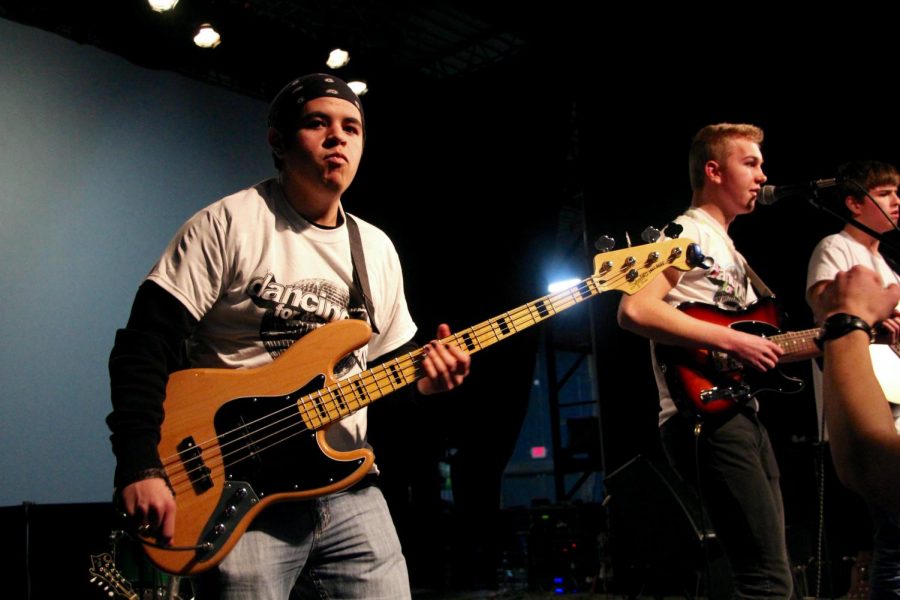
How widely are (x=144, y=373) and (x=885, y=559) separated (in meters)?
2.62

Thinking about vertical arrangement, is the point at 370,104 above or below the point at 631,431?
above

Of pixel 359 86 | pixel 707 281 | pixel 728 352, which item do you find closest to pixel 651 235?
pixel 707 281

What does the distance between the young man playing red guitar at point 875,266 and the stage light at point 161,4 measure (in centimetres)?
536

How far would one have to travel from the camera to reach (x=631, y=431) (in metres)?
7.55

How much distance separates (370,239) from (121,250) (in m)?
5.03

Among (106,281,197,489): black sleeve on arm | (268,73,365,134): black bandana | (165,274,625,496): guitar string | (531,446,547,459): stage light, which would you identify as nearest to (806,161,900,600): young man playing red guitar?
(165,274,625,496): guitar string

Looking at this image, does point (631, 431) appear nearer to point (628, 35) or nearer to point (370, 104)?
point (628, 35)

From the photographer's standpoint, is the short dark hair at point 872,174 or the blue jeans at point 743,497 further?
the short dark hair at point 872,174

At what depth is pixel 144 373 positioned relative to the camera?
1.89m

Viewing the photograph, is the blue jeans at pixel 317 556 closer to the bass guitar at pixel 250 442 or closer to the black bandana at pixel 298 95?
the bass guitar at pixel 250 442

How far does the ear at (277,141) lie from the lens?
243 centimetres

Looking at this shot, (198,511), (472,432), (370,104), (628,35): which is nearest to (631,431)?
(472,432)

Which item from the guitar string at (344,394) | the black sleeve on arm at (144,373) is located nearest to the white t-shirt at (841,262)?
the guitar string at (344,394)

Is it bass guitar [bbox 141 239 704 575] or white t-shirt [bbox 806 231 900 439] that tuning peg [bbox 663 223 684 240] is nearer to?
white t-shirt [bbox 806 231 900 439]
